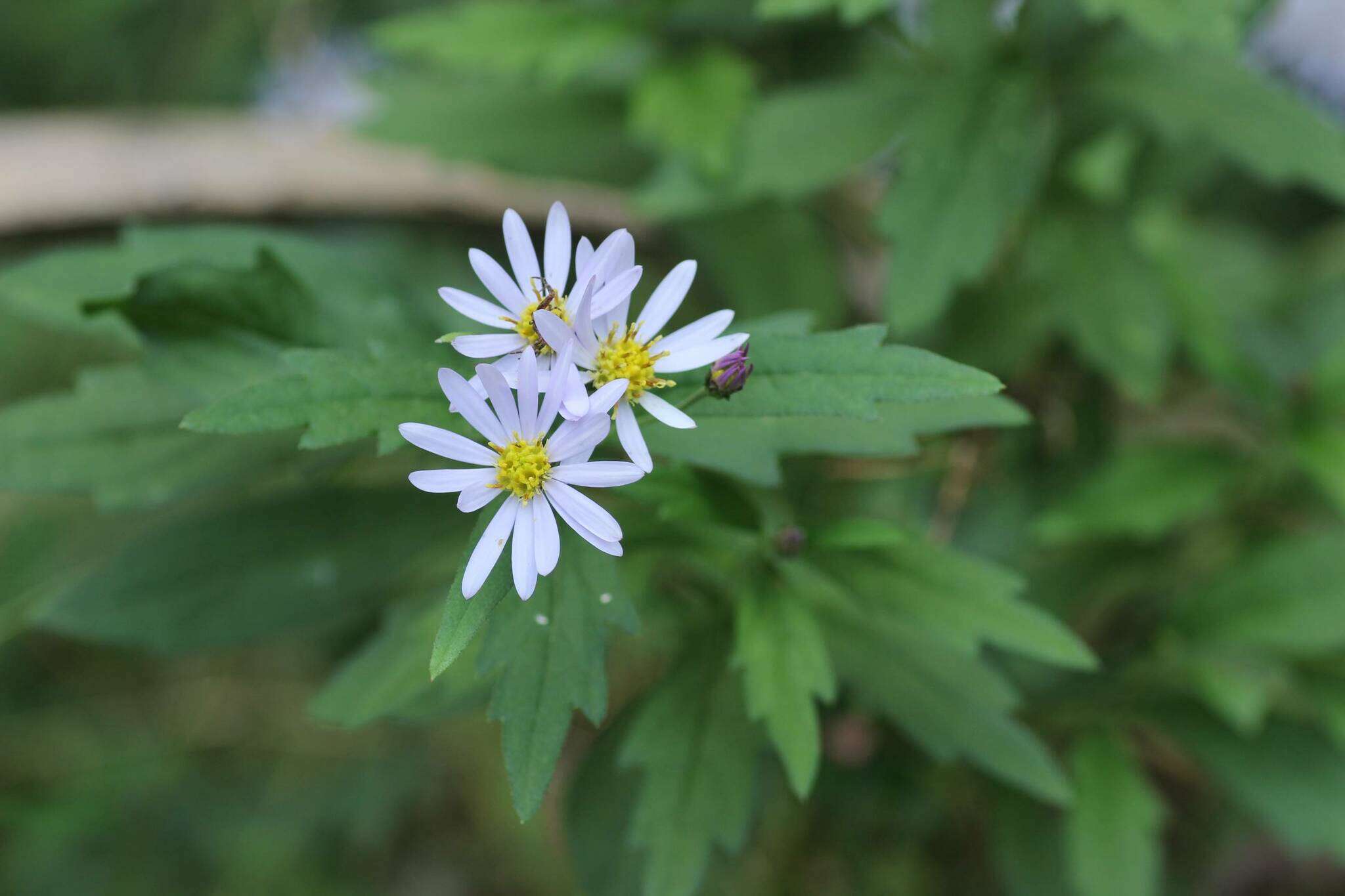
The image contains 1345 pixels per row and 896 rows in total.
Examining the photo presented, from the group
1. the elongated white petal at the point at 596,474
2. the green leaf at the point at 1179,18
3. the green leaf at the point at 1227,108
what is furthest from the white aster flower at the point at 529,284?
the green leaf at the point at 1227,108

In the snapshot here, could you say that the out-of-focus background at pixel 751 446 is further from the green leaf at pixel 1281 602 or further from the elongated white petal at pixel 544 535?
the elongated white petal at pixel 544 535

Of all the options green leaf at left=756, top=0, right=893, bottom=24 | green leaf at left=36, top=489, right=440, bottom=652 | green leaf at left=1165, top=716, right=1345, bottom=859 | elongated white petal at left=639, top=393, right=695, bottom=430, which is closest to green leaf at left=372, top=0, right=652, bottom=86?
green leaf at left=756, top=0, right=893, bottom=24

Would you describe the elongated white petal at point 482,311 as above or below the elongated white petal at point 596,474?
above

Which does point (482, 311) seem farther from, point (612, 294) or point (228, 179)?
point (228, 179)

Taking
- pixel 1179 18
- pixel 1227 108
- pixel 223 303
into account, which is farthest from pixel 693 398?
pixel 1227 108

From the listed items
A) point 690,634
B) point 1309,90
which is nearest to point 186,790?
point 690,634

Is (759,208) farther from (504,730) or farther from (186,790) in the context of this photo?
(186,790)
